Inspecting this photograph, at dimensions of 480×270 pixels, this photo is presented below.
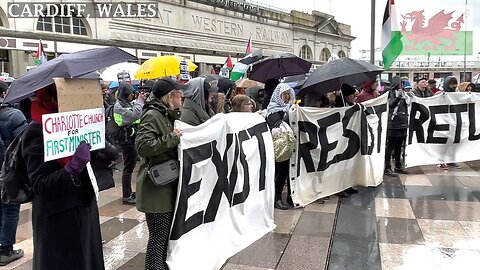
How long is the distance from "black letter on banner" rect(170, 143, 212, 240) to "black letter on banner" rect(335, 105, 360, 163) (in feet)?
10.9

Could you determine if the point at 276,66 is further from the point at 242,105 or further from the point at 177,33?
the point at 177,33

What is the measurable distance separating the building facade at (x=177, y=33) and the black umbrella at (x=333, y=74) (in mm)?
14919

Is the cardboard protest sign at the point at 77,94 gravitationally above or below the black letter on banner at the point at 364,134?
above

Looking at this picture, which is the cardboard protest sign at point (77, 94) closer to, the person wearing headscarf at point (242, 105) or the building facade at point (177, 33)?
the person wearing headscarf at point (242, 105)

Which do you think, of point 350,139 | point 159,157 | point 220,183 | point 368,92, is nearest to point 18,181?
point 159,157

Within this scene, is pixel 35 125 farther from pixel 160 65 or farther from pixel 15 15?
pixel 15 15

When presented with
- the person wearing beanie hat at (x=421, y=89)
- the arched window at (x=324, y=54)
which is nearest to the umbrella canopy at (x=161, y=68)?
the person wearing beanie hat at (x=421, y=89)

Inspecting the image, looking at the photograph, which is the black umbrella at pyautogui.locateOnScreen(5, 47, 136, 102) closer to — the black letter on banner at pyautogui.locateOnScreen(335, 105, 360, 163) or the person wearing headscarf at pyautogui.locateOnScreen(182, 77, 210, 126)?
the person wearing headscarf at pyautogui.locateOnScreen(182, 77, 210, 126)

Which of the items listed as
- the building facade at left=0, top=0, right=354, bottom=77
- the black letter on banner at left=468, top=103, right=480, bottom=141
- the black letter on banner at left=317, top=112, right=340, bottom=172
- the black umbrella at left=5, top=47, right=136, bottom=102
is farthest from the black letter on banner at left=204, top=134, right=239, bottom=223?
the building facade at left=0, top=0, right=354, bottom=77

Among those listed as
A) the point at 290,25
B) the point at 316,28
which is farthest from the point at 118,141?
the point at 316,28

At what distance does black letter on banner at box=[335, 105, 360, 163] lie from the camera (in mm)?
6418

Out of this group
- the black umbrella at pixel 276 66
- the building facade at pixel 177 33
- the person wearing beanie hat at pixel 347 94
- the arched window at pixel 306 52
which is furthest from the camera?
the arched window at pixel 306 52

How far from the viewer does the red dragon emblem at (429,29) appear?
485 inches

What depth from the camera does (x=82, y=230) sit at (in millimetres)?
2836
